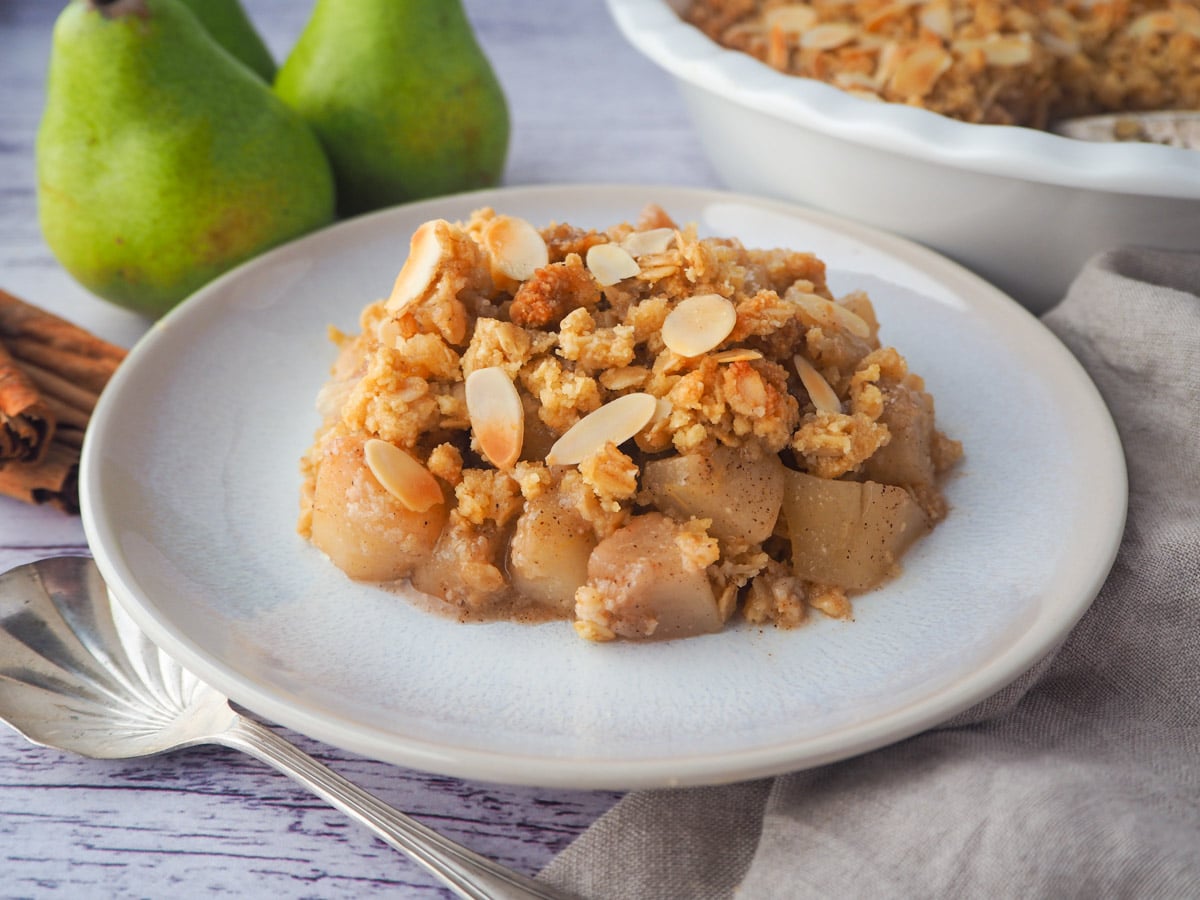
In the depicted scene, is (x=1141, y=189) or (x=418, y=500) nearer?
(x=418, y=500)

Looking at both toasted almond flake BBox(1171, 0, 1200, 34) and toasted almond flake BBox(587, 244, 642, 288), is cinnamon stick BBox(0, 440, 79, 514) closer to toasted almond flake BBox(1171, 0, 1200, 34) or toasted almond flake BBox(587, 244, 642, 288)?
toasted almond flake BBox(587, 244, 642, 288)

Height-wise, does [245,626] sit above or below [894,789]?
above

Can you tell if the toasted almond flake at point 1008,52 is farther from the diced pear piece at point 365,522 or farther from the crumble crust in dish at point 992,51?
the diced pear piece at point 365,522

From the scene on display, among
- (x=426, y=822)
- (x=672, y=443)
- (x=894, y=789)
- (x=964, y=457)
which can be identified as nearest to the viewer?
(x=894, y=789)

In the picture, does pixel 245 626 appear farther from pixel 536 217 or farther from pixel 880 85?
pixel 880 85

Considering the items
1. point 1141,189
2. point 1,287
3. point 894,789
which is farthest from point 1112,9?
point 1,287

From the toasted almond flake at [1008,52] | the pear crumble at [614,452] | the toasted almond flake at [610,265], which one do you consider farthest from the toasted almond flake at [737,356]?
the toasted almond flake at [1008,52]
